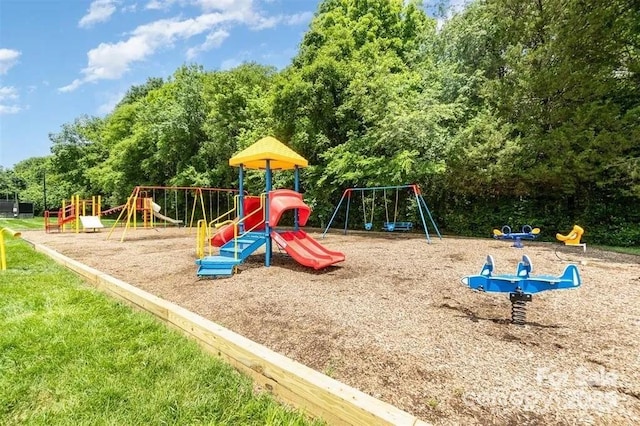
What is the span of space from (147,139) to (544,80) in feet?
80.6

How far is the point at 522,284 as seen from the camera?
3.55 meters

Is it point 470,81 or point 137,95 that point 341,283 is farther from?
point 137,95

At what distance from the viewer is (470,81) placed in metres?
14.5

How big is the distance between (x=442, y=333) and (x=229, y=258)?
13.8 feet

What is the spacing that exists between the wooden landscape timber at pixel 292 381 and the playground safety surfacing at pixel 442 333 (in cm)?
35

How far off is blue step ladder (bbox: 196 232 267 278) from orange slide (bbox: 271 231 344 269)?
433 millimetres

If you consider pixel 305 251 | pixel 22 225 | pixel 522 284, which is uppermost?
pixel 522 284

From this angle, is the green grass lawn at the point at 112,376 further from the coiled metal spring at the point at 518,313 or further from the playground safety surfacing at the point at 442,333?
the coiled metal spring at the point at 518,313

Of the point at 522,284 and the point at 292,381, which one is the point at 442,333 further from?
the point at 292,381

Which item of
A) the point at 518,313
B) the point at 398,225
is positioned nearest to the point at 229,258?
the point at 518,313

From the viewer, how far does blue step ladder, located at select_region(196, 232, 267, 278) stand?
617 centimetres

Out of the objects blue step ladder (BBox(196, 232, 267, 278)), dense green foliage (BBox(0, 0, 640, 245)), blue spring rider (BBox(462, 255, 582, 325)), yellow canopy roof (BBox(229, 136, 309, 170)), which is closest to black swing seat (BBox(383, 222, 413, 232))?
dense green foliage (BBox(0, 0, 640, 245))

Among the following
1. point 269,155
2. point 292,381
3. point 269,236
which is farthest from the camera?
point 269,236

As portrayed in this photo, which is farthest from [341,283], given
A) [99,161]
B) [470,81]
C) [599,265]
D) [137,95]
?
[137,95]
